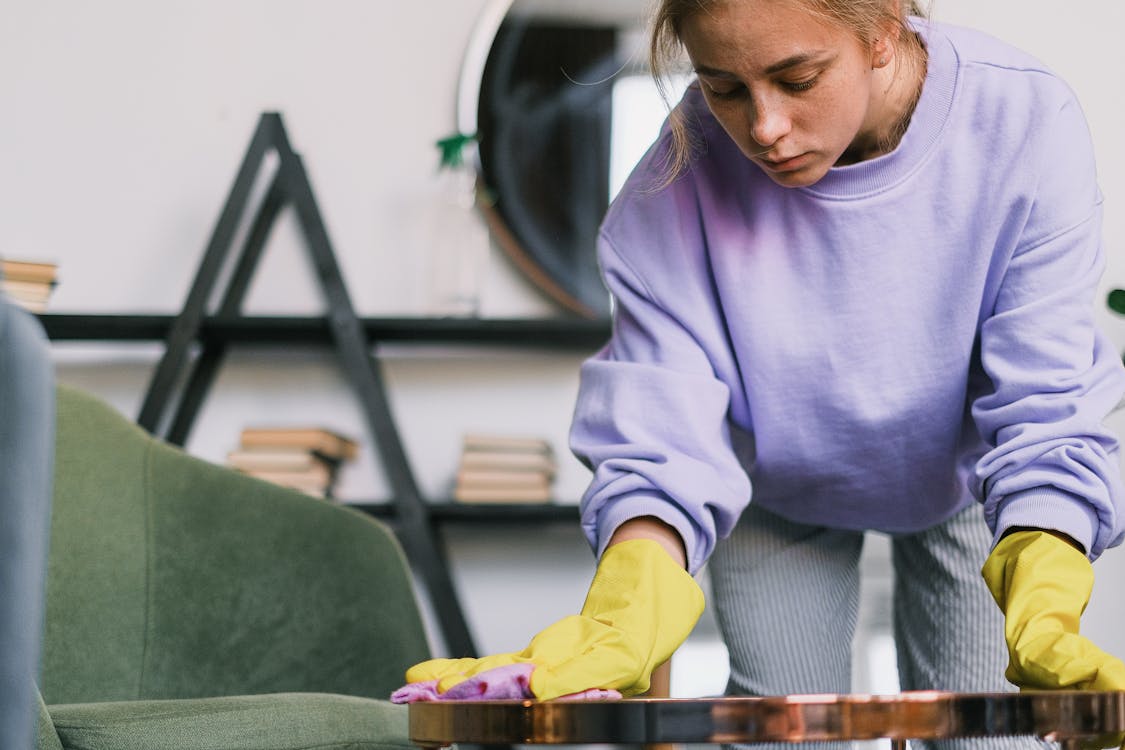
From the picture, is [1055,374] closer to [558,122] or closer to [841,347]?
[841,347]

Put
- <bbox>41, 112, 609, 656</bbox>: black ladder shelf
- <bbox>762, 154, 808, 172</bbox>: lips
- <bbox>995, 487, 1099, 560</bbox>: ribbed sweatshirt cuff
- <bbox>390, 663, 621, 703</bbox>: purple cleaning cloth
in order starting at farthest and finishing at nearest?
1. <bbox>41, 112, 609, 656</bbox>: black ladder shelf
2. <bbox>762, 154, 808, 172</bbox>: lips
3. <bbox>995, 487, 1099, 560</bbox>: ribbed sweatshirt cuff
4. <bbox>390, 663, 621, 703</bbox>: purple cleaning cloth

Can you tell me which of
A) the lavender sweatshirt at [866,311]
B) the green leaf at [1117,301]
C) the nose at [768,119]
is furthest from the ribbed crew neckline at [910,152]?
the green leaf at [1117,301]

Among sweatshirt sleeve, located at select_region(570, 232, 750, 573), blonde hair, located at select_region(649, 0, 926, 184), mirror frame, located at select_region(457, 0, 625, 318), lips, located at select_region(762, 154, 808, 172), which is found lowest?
sweatshirt sleeve, located at select_region(570, 232, 750, 573)

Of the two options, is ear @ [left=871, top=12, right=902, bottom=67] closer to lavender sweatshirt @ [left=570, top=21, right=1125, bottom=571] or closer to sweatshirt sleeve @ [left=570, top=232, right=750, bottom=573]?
lavender sweatshirt @ [left=570, top=21, right=1125, bottom=571]

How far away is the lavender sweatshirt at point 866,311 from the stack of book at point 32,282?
151 cm

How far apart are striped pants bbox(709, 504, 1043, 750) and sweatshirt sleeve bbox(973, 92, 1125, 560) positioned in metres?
0.21

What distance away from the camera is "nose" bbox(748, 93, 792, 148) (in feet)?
3.18

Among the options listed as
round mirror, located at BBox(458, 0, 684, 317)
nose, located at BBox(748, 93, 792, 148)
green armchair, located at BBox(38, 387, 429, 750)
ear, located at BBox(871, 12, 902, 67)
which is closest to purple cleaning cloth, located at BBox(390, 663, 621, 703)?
nose, located at BBox(748, 93, 792, 148)

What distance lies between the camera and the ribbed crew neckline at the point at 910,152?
1092mm

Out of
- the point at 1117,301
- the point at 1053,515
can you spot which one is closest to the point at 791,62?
the point at 1053,515

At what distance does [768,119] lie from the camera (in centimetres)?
97

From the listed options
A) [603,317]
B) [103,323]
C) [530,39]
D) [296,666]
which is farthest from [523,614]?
[530,39]

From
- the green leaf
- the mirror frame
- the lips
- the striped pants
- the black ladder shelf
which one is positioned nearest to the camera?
the lips

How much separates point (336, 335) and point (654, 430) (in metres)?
1.43
